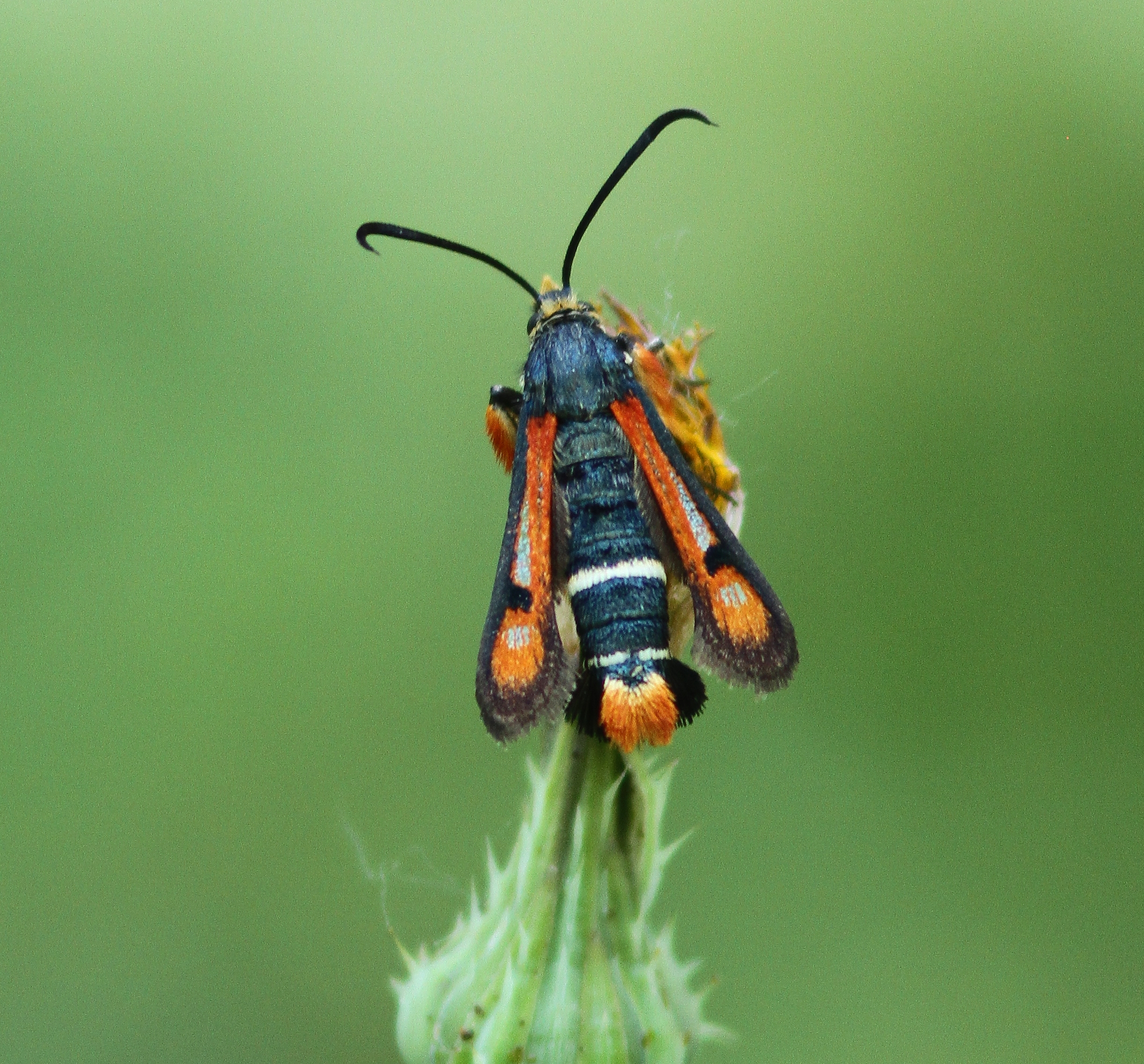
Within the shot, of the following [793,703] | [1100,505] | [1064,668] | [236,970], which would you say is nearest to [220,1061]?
[236,970]

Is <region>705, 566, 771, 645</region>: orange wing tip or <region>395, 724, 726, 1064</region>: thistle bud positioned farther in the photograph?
<region>705, 566, 771, 645</region>: orange wing tip

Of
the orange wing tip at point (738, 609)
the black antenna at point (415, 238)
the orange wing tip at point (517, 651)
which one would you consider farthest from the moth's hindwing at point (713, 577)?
the black antenna at point (415, 238)

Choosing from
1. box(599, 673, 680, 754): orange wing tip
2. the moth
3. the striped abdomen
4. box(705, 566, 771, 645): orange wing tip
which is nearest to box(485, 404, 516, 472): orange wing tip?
the moth

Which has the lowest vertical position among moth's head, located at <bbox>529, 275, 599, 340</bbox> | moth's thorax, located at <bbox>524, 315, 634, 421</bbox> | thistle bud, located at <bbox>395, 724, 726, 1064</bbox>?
thistle bud, located at <bbox>395, 724, 726, 1064</bbox>

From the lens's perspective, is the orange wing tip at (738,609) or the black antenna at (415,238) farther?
the black antenna at (415,238)

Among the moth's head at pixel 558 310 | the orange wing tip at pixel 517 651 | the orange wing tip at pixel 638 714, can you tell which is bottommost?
the orange wing tip at pixel 638 714

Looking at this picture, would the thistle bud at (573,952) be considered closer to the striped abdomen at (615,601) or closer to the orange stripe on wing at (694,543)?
the striped abdomen at (615,601)

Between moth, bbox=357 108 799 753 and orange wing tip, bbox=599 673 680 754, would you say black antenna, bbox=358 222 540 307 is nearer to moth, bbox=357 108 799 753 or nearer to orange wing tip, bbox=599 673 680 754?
moth, bbox=357 108 799 753

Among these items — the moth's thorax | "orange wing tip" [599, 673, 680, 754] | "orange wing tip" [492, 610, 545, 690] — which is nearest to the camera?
"orange wing tip" [599, 673, 680, 754]

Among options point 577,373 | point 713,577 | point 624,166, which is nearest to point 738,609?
point 713,577
